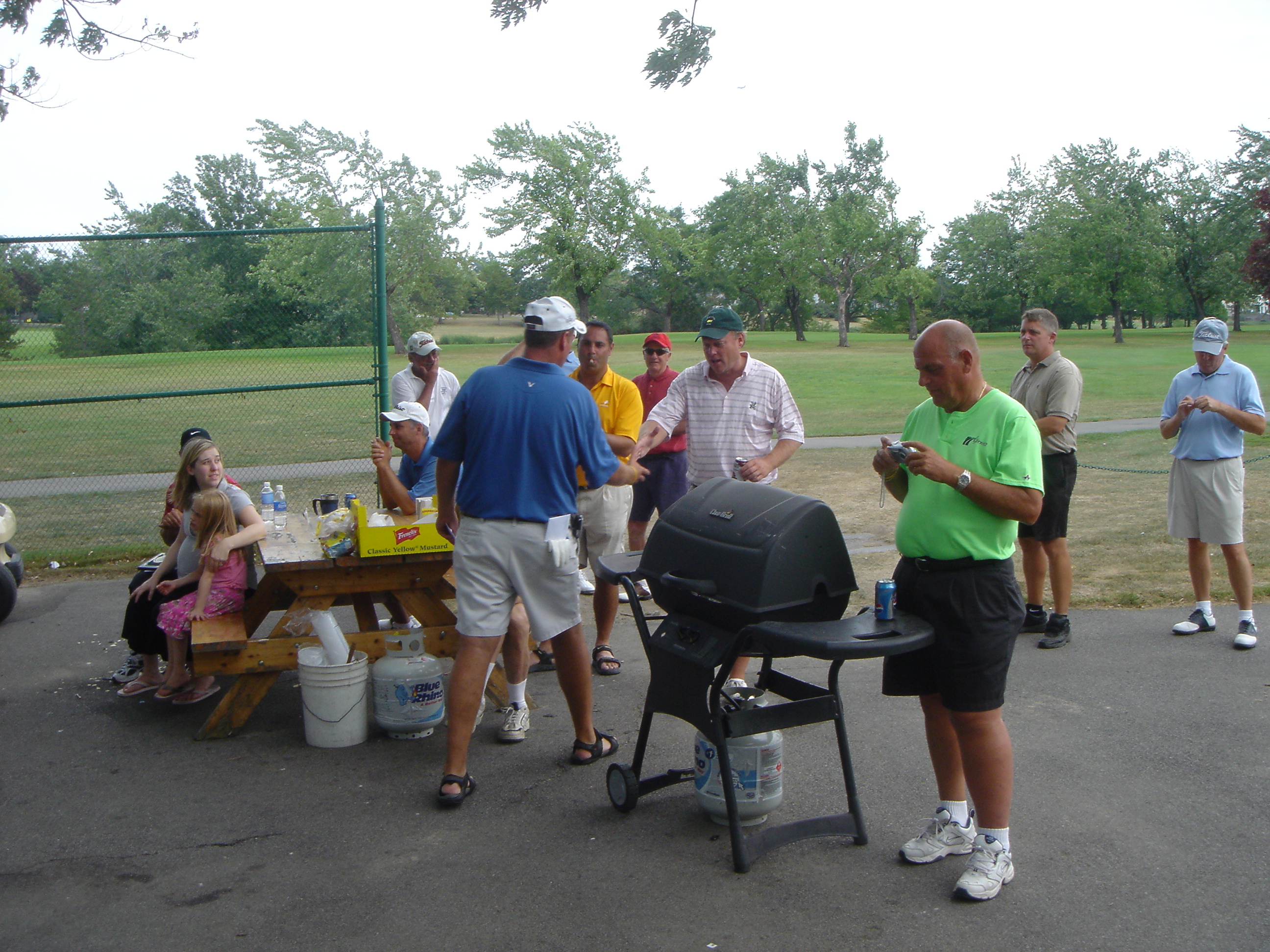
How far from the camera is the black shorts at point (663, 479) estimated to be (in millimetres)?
6598

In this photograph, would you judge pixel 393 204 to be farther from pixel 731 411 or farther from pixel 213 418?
pixel 731 411

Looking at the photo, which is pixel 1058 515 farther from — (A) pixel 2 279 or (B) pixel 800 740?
(A) pixel 2 279

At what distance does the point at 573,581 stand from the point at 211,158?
87.6 metres

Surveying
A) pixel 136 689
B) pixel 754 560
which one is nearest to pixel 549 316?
pixel 754 560

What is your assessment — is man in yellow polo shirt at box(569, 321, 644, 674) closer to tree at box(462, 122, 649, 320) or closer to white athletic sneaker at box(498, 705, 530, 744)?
white athletic sneaker at box(498, 705, 530, 744)

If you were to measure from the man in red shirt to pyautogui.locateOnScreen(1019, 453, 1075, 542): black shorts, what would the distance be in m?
2.13

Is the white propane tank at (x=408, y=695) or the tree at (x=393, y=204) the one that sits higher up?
the tree at (x=393, y=204)

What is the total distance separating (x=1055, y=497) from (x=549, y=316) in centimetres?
334

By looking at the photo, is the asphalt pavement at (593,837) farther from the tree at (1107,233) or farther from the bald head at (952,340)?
the tree at (1107,233)

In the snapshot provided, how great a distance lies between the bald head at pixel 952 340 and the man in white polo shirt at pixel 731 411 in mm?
1779

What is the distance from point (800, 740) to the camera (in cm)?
450

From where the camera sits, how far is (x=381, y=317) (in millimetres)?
7730

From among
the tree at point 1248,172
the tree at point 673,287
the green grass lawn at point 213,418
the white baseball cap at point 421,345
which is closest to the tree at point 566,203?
the tree at point 673,287

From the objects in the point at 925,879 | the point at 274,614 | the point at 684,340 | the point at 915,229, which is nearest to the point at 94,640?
the point at 274,614
